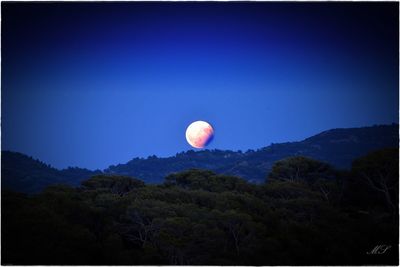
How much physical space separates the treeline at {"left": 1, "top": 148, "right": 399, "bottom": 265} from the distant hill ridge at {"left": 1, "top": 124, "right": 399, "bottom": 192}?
3916 centimetres

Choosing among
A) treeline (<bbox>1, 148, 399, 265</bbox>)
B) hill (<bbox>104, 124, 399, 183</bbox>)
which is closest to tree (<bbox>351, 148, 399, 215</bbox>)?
treeline (<bbox>1, 148, 399, 265</bbox>)

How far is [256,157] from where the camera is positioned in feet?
243

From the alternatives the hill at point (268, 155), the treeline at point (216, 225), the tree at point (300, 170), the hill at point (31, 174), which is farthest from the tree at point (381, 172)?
the hill at point (268, 155)

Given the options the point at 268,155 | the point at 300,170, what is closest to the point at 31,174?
the point at 300,170

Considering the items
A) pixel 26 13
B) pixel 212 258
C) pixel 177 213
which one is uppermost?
pixel 26 13

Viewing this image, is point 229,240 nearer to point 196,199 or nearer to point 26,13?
point 196,199

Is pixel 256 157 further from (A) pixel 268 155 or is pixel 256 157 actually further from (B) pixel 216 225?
(B) pixel 216 225

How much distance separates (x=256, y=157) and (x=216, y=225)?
58231 mm

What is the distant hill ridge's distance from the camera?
205ft

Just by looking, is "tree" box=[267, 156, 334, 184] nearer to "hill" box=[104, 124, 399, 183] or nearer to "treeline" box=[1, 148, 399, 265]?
"treeline" box=[1, 148, 399, 265]

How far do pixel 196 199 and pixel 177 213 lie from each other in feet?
7.12

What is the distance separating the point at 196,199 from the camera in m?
19.9

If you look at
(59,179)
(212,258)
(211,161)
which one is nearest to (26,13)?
(212,258)

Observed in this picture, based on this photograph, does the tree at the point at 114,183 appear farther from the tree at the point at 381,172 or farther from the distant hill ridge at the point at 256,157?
the distant hill ridge at the point at 256,157
